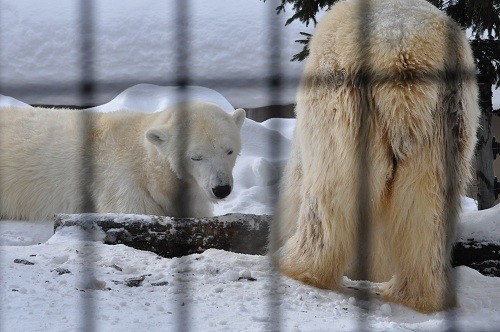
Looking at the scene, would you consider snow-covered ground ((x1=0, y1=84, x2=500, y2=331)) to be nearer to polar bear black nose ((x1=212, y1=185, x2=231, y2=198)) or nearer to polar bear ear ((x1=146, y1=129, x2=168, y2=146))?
polar bear black nose ((x1=212, y1=185, x2=231, y2=198))

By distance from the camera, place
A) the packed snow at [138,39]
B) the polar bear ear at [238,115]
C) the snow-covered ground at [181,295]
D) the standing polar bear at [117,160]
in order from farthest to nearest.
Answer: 1. the packed snow at [138,39]
2. the polar bear ear at [238,115]
3. the standing polar bear at [117,160]
4. the snow-covered ground at [181,295]

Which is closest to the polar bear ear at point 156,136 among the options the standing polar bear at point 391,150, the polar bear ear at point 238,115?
the polar bear ear at point 238,115

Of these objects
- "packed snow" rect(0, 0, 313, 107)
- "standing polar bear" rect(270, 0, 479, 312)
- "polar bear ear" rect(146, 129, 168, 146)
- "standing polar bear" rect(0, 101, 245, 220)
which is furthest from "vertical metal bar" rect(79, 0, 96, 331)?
"packed snow" rect(0, 0, 313, 107)

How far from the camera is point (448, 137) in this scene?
2.35 metres

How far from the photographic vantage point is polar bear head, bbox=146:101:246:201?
14.3ft

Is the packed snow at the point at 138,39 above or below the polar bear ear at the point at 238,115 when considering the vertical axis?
above

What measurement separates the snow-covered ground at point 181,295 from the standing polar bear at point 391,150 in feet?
0.43

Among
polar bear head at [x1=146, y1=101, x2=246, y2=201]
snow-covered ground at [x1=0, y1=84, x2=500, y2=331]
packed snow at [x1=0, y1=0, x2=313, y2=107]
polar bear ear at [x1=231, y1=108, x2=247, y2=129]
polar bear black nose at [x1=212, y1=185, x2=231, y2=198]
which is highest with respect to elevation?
packed snow at [x1=0, y1=0, x2=313, y2=107]

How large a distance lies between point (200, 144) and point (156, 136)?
1.11 ft

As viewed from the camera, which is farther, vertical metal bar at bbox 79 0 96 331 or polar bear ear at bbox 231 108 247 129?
polar bear ear at bbox 231 108 247 129


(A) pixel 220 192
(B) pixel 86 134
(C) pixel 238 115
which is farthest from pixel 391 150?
(B) pixel 86 134

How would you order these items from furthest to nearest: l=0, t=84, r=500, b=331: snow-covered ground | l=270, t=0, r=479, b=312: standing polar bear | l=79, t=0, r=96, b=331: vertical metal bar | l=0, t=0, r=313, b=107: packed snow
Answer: l=0, t=0, r=313, b=107: packed snow → l=79, t=0, r=96, b=331: vertical metal bar → l=270, t=0, r=479, b=312: standing polar bear → l=0, t=84, r=500, b=331: snow-covered ground

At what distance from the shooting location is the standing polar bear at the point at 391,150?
2.28 meters

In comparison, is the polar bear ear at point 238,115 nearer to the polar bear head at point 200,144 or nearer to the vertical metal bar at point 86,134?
the polar bear head at point 200,144
